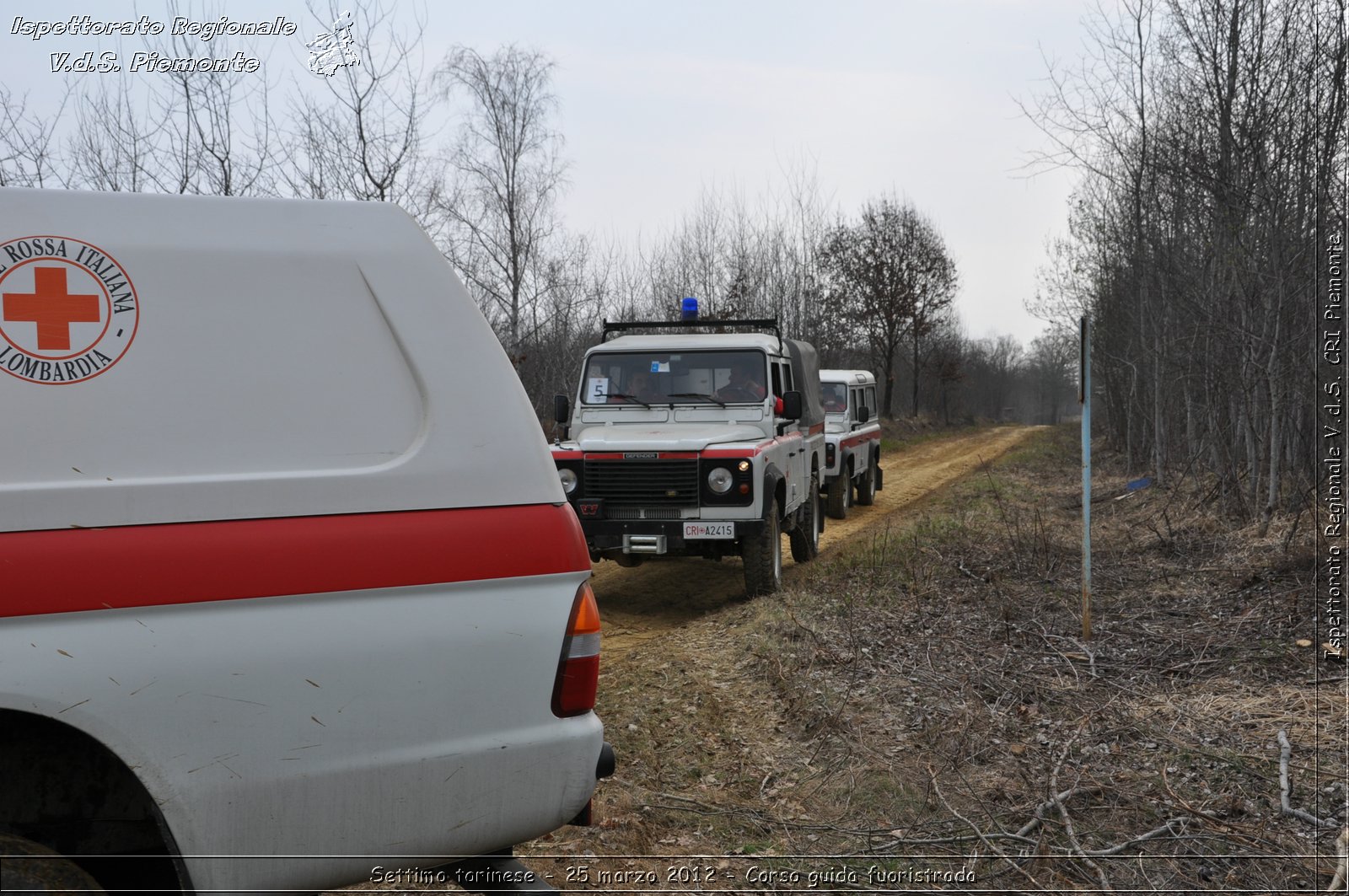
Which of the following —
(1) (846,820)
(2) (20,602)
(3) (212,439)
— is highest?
(3) (212,439)

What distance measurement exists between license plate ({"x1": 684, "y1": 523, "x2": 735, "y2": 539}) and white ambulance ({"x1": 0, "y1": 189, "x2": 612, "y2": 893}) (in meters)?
5.50

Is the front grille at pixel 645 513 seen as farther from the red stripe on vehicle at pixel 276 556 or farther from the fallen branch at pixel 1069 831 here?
the red stripe on vehicle at pixel 276 556

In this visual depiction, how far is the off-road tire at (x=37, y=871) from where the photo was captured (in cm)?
187

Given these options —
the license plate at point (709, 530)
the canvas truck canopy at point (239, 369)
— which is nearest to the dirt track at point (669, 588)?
the license plate at point (709, 530)

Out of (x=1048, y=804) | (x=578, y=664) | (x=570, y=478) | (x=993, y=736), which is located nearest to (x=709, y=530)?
(x=570, y=478)

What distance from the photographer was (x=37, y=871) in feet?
6.26

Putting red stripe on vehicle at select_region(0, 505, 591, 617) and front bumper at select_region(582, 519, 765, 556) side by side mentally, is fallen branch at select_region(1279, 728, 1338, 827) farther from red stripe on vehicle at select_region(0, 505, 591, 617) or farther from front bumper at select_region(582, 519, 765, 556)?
front bumper at select_region(582, 519, 765, 556)

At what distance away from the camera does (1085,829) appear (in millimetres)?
3873

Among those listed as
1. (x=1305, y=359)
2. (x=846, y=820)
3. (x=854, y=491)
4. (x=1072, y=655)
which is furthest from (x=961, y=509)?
(x=846, y=820)

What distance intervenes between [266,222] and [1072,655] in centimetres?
565

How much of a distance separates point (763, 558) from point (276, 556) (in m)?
6.65

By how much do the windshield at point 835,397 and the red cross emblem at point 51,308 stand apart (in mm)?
14081

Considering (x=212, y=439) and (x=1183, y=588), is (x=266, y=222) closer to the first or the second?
(x=212, y=439)

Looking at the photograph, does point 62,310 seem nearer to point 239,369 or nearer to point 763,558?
point 239,369
